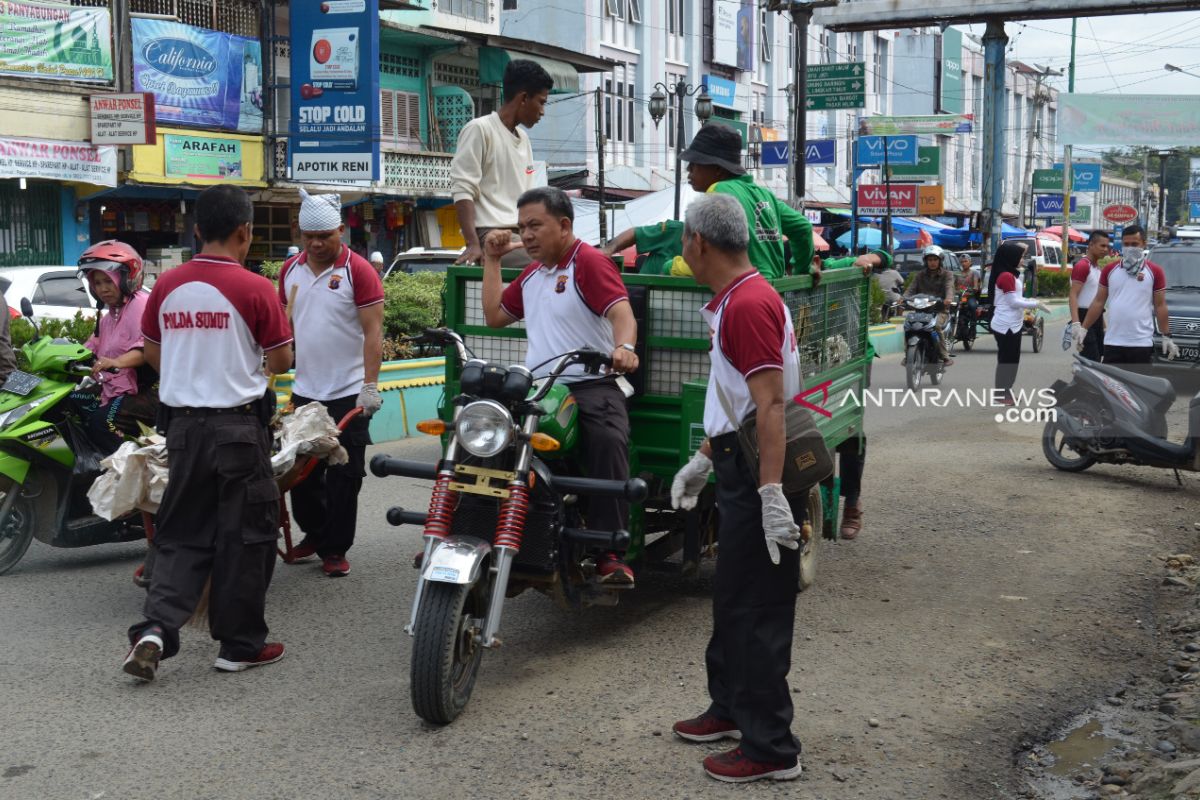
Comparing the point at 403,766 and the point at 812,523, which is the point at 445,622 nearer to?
the point at 403,766

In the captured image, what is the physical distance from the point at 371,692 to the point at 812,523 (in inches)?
102

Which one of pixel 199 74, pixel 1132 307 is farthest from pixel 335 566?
pixel 199 74

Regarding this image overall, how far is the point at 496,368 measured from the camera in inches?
194

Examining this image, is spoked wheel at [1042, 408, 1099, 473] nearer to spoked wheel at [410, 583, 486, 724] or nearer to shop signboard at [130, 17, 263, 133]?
spoked wheel at [410, 583, 486, 724]

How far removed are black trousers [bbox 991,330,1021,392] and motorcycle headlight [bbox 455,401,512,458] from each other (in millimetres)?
10489

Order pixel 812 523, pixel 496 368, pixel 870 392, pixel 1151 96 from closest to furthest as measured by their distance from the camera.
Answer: pixel 496 368
pixel 812 523
pixel 870 392
pixel 1151 96

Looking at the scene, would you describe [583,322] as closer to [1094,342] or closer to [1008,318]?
[1094,342]

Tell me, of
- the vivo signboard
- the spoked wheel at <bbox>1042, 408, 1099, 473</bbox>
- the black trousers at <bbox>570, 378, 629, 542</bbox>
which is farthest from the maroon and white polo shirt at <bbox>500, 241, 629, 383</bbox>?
the vivo signboard

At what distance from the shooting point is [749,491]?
430cm

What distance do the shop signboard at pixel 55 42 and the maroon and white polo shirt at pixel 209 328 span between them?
60.4 ft

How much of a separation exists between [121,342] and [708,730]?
363 centimetres

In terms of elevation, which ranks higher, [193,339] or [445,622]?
[193,339]

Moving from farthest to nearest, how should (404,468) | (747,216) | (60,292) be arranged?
(60,292), (747,216), (404,468)

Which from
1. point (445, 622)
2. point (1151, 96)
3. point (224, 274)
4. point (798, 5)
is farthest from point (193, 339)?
point (1151, 96)
